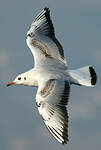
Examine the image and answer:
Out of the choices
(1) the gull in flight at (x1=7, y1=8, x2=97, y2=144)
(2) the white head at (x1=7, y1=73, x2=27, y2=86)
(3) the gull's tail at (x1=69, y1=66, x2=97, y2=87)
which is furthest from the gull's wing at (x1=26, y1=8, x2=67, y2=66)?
(2) the white head at (x1=7, y1=73, x2=27, y2=86)

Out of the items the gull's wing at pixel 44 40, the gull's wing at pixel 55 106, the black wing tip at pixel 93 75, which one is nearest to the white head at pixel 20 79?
the gull's wing at pixel 44 40

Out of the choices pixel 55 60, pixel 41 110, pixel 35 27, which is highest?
pixel 35 27

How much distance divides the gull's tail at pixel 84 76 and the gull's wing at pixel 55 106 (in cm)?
68

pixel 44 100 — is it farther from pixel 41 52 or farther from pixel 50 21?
pixel 50 21

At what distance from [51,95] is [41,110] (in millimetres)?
508

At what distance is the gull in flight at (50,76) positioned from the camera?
13.5m

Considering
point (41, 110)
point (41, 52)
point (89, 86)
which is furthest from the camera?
point (41, 52)

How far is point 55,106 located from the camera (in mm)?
13648

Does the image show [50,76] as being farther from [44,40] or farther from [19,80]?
[44,40]

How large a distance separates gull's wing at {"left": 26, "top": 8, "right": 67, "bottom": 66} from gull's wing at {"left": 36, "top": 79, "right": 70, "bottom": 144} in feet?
5.69

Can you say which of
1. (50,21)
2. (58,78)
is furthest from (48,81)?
(50,21)

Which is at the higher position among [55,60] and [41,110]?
[55,60]

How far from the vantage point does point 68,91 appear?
14.1m

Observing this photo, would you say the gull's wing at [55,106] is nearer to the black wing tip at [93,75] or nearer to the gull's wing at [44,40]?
the black wing tip at [93,75]
